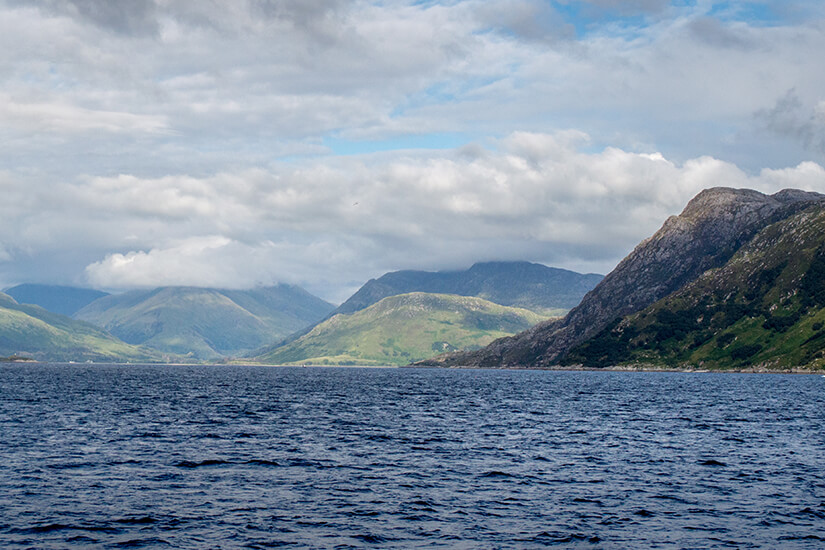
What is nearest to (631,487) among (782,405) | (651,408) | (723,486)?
(723,486)

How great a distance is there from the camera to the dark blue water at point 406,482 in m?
45.9

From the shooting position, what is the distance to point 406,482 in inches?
2498

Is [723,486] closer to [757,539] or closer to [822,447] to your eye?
[757,539]

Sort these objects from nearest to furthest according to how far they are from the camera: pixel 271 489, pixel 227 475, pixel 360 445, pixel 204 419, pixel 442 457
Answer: pixel 271 489 → pixel 227 475 → pixel 442 457 → pixel 360 445 → pixel 204 419

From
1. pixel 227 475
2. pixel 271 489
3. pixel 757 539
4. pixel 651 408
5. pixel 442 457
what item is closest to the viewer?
pixel 757 539

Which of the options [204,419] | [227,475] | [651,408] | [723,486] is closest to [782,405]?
[651,408]

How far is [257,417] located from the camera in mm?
121812

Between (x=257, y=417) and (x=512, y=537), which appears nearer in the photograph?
(x=512, y=537)

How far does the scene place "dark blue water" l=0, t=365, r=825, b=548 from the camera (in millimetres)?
45938

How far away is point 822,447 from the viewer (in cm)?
8725

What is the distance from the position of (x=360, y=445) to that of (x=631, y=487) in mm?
35249

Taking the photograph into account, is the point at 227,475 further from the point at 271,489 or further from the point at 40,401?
the point at 40,401

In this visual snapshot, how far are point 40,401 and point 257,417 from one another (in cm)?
6134

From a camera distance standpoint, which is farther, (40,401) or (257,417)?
(40,401)
